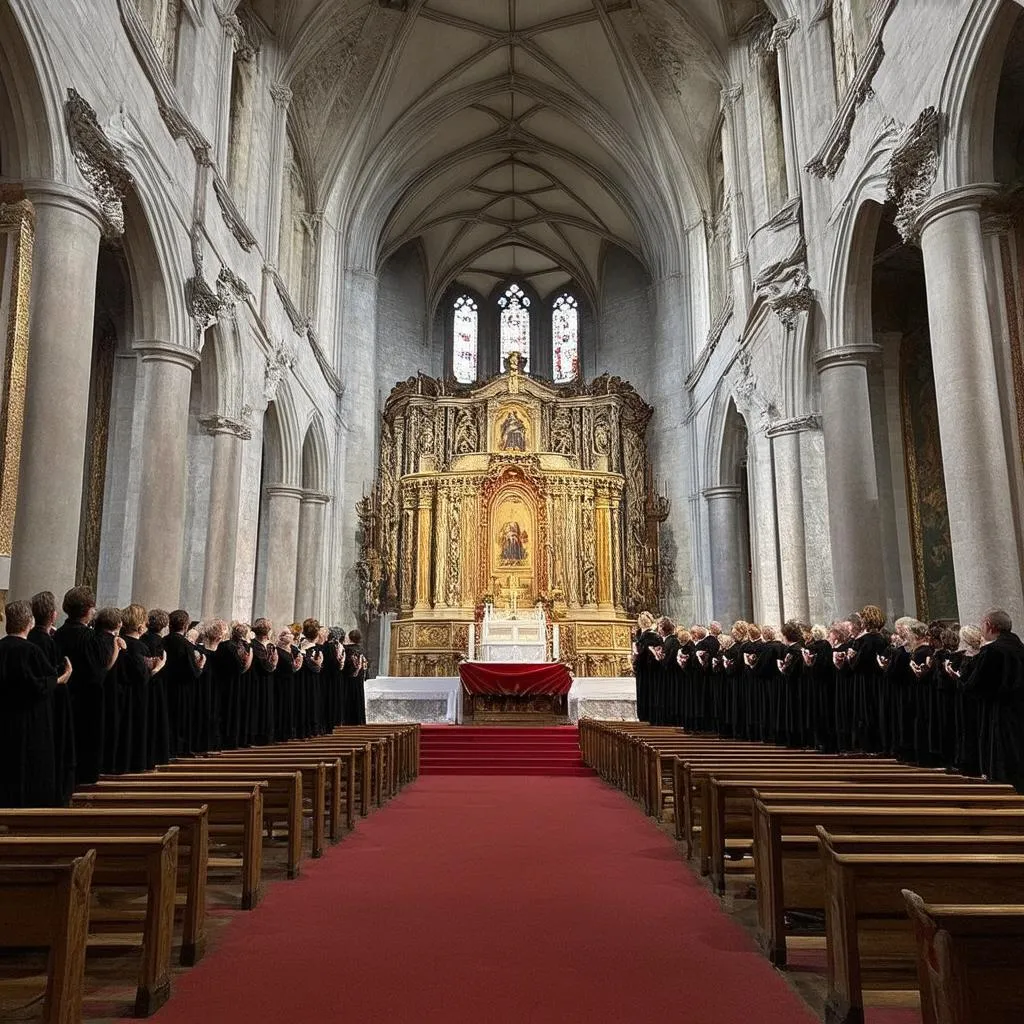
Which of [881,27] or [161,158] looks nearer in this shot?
[881,27]

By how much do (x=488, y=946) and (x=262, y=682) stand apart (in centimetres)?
631

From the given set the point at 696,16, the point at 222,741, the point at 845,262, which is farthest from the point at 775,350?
the point at 222,741

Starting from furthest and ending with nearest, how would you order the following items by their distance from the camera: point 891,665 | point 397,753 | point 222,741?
point 397,753, point 222,741, point 891,665

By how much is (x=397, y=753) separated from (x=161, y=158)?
8.18 metres

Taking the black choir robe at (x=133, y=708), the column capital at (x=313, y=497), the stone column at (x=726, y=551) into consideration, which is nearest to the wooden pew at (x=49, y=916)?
the black choir robe at (x=133, y=708)

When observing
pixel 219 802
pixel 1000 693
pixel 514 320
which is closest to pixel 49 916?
pixel 219 802

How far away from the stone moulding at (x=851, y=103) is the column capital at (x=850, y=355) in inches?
104

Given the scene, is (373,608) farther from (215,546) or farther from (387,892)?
(387,892)

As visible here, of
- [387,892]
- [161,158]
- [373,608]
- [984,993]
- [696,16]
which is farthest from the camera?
[373,608]

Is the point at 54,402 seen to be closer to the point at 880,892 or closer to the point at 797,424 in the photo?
the point at 880,892

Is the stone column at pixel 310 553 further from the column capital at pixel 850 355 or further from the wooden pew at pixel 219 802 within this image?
the wooden pew at pixel 219 802

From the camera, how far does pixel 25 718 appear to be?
4.89 metres

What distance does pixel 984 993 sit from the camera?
2.15 metres

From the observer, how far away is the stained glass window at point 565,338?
3056 cm
